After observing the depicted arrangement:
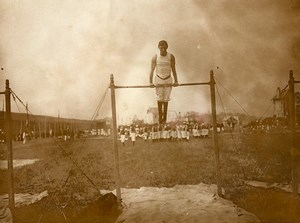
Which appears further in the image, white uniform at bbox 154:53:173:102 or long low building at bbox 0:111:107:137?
long low building at bbox 0:111:107:137

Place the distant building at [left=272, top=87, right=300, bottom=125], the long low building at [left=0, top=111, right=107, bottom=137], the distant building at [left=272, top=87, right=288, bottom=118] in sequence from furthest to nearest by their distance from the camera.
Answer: the long low building at [left=0, top=111, right=107, bottom=137], the distant building at [left=272, top=87, right=300, bottom=125], the distant building at [left=272, top=87, right=288, bottom=118]

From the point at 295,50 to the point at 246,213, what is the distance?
6467mm

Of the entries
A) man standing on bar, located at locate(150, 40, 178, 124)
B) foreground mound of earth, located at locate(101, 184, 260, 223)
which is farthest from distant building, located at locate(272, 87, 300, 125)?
foreground mound of earth, located at locate(101, 184, 260, 223)

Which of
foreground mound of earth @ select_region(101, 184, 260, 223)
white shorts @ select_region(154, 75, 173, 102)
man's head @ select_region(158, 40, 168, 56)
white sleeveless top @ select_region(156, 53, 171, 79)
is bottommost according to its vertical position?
foreground mound of earth @ select_region(101, 184, 260, 223)

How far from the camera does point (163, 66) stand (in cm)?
739

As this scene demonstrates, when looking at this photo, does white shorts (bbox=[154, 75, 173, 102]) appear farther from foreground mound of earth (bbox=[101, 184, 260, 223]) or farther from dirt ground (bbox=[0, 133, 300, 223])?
foreground mound of earth (bbox=[101, 184, 260, 223])

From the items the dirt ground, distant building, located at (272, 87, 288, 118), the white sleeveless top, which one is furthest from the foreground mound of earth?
distant building, located at (272, 87, 288, 118)

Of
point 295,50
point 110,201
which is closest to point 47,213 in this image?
point 110,201

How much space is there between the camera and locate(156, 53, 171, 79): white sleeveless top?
7375 mm

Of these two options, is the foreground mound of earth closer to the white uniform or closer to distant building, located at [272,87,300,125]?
the white uniform

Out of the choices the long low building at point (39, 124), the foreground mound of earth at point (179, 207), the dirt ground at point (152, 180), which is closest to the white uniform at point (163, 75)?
the dirt ground at point (152, 180)

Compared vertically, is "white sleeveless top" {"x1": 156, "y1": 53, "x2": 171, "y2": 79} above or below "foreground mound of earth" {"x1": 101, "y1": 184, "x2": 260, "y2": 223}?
above

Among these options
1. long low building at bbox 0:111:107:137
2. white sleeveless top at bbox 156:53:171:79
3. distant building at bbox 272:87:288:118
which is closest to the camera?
white sleeveless top at bbox 156:53:171:79

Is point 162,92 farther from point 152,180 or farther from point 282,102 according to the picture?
point 282,102
